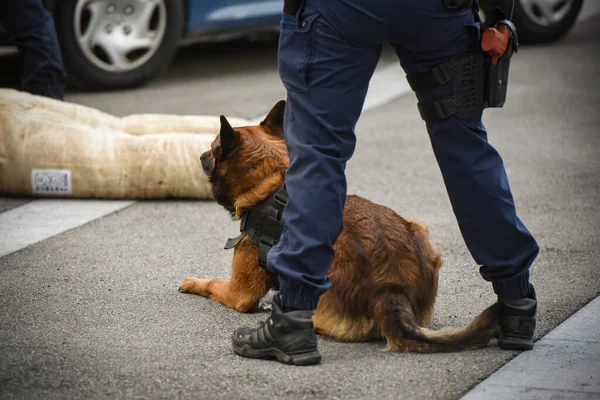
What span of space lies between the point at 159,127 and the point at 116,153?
479mm

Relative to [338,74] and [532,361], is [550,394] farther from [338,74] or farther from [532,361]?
[338,74]

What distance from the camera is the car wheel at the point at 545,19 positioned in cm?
951

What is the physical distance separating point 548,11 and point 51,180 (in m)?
5.82

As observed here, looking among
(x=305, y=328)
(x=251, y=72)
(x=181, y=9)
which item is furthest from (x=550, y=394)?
(x=251, y=72)

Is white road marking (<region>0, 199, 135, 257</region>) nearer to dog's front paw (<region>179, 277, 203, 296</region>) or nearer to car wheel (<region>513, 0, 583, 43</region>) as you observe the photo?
dog's front paw (<region>179, 277, 203, 296</region>)

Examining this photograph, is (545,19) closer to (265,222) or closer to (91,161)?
(91,161)

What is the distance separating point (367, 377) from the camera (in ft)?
10.9

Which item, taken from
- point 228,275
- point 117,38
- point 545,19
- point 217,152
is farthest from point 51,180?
point 545,19

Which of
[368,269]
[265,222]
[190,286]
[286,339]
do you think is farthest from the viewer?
[190,286]

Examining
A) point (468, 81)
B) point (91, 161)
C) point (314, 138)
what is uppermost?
point (468, 81)

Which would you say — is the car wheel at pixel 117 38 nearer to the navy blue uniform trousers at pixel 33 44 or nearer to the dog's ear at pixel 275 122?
the navy blue uniform trousers at pixel 33 44

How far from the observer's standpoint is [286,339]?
3.38 meters

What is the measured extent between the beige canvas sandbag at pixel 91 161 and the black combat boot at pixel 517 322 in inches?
93.9

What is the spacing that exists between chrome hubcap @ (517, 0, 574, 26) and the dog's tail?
21.3 ft
